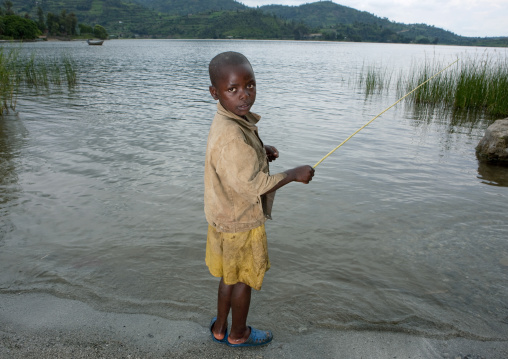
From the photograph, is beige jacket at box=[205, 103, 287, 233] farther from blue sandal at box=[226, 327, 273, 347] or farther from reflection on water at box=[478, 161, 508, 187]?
reflection on water at box=[478, 161, 508, 187]

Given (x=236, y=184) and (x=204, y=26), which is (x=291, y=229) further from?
(x=204, y=26)

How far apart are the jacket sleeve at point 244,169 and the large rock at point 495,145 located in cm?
656

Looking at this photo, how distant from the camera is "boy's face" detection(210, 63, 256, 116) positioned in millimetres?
1861

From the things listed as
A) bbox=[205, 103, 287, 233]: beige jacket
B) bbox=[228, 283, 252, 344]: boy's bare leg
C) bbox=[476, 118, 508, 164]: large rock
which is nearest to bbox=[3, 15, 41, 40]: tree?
bbox=[476, 118, 508, 164]: large rock

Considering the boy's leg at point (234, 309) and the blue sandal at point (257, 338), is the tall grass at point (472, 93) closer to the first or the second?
the blue sandal at point (257, 338)

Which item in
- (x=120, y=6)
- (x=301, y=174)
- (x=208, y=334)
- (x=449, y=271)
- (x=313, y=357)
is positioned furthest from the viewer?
(x=120, y=6)

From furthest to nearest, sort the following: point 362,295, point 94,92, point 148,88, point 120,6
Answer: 1. point 120,6
2. point 148,88
3. point 94,92
4. point 362,295

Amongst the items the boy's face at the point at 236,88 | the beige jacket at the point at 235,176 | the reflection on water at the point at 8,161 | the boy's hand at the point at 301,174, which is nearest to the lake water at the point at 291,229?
the reflection on water at the point at 8,161

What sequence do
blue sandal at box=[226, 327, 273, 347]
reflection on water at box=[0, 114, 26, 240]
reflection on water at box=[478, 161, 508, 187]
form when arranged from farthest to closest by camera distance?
reflection on water at box=[478, 161, 508, 187]
reflection on water at box=[0, 114, 26, 240]
blue sandal at box=[226, 327, 273, 347]

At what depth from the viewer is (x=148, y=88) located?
1653cm

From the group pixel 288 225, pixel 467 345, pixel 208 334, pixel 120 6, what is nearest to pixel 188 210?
pixel 288 225

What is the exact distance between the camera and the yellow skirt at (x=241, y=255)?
201cm

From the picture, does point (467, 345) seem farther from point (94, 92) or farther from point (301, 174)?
point (94, 92)

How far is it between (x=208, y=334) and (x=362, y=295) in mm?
1278
